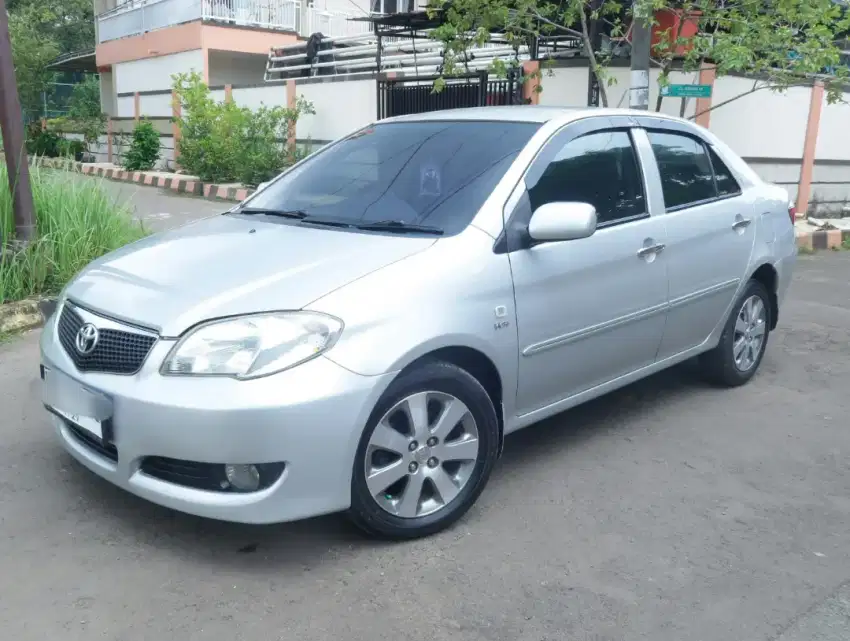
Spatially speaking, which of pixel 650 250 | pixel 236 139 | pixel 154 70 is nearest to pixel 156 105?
pixel 154 70

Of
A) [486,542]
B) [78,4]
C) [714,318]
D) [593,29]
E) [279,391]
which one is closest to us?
[279,391]

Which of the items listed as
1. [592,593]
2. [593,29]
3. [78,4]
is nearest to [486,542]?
[592,593]

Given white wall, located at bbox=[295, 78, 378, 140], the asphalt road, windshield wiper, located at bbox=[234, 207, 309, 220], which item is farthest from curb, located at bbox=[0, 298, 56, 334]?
white wall, located at bbox=[295, 78, 378, 140]

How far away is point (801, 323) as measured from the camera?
683 cm

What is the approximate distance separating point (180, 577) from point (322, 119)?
515 inches

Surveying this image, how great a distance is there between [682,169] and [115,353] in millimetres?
3025

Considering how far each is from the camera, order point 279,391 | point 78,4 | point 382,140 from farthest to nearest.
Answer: point 78,4 → point 382,140 → point 279,391

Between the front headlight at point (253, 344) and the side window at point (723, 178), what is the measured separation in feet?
9.31

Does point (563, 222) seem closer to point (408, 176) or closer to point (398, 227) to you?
point (398, 227)

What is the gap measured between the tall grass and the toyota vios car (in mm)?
2639

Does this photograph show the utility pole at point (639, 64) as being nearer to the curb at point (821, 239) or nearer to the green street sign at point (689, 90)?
the green street sign at point (689, 90)

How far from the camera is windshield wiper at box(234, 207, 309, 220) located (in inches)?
152

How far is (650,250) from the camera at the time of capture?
161 inches

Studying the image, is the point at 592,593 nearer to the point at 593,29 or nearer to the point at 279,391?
the point at 279,391
